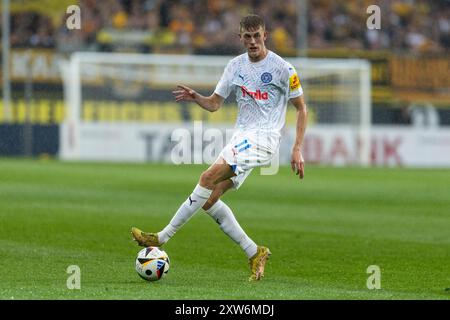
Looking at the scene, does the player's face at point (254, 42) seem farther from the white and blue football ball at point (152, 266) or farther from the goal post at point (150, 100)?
the goal post at point (150, 100)

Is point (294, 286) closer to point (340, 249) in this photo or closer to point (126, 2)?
point (340, 249)

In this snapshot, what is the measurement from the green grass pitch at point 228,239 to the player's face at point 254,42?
1.95 metres

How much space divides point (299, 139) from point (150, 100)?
26674 mm

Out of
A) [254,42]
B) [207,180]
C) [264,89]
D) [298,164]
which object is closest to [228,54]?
→ [264,89]

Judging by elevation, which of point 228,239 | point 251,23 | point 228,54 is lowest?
point 228,239

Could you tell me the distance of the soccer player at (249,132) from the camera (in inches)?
411

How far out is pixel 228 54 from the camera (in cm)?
3819

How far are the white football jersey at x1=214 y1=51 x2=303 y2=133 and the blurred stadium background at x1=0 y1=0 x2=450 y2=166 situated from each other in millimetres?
23535

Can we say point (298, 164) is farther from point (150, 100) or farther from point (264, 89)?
point (150, 100)

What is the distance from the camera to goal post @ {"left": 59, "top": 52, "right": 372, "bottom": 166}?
1403 inches

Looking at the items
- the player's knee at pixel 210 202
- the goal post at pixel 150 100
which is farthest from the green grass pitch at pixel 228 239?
the goal post at pixel 150 100

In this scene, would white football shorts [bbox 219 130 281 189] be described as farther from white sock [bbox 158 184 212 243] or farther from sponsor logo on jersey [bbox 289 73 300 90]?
sponsor logo on jersey [bbox 289 73 300 90]

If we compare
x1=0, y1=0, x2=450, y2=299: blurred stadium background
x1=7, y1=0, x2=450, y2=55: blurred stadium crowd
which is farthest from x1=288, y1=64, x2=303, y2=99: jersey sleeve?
x1=7, y1=0, x2=450, y2=55: blurred stadium crowd
